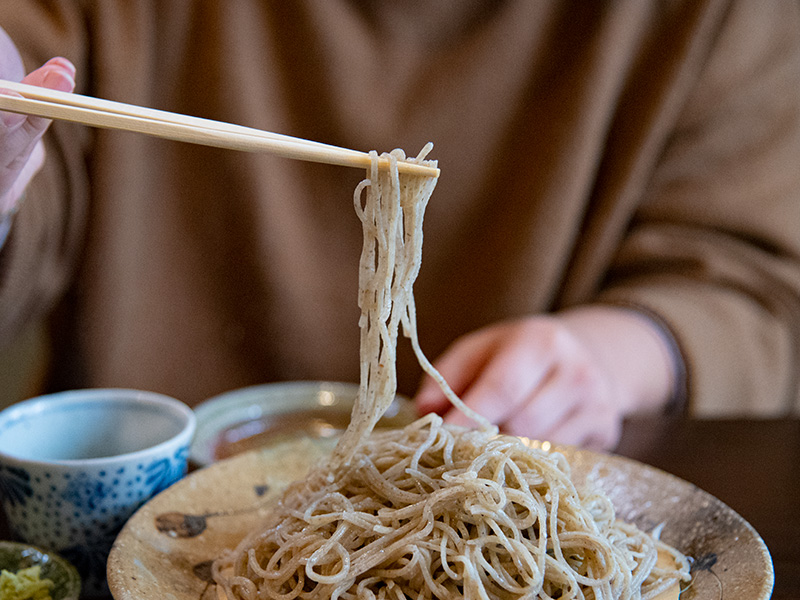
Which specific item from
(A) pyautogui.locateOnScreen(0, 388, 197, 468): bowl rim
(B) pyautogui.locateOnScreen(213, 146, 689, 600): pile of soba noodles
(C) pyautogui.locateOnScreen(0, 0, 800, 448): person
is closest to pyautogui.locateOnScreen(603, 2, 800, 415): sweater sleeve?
(C) pyautogui.locateOnScreen(0, 0, 800, 448): person

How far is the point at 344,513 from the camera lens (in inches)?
29.5

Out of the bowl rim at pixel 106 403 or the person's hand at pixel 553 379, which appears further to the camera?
the person's hand at pixel 553 379

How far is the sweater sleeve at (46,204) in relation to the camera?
138 cm

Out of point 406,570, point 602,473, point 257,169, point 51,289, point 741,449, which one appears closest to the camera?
point 406,570

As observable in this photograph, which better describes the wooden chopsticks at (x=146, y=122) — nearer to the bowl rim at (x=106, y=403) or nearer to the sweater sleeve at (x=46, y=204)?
the bowl rim at (x=106, y=403)

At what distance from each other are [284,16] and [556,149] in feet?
2.55

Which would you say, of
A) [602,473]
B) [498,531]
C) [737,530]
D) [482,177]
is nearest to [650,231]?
[482,177]

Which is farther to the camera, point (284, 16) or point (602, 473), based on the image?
point (284, 16)

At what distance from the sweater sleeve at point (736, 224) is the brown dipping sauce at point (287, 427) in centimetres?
72

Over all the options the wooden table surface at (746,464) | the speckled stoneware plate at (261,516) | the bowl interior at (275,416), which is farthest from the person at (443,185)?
the speckled stoneware plate at (261,516)

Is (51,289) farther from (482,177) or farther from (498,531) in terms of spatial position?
(498,531)

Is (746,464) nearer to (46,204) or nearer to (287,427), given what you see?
(287,427)

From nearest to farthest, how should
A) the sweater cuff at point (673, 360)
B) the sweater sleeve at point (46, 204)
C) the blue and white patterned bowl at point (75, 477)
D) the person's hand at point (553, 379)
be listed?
the blue and white patterned bowl at point (75, 477)
the person's hand at point (553, 379)
the sweater sleeve at point (46, 204)
the sweater cuff at point (673, 360)

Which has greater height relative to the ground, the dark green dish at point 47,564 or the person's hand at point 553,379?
the person's hand at point 553,379
